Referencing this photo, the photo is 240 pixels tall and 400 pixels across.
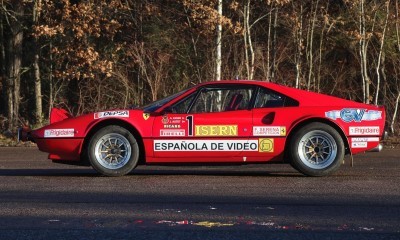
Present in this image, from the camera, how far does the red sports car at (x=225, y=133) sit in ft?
39.0

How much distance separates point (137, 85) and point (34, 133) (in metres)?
11.7

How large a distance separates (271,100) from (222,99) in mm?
686

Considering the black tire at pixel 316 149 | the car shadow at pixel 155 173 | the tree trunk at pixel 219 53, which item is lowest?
the car shadow at pixel 155 173

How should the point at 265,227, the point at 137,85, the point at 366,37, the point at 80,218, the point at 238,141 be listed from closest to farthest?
the point at 265,227 → the point at 80,218 → the point at 238,141 → the point at 366,37 → the point at 137,85

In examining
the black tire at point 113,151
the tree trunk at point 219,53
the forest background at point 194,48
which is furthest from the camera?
the forest background at point 194,48

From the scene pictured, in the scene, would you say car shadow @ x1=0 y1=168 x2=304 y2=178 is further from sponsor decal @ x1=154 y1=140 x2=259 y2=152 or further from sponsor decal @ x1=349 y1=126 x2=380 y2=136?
sponsor decal @ x1=349 y1=126 x2=380 y2=136

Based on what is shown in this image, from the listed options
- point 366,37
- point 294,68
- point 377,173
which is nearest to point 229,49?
point 294,68

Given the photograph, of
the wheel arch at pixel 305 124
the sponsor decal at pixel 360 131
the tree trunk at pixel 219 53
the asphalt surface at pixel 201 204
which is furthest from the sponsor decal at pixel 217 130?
the tree trunk at pixel 219 53

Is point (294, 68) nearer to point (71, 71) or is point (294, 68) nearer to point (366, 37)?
point (366, 37)

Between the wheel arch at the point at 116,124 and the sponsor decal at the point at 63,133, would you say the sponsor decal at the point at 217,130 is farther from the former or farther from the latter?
the sponsor decal at the point at 63,133

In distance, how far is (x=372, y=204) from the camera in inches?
375

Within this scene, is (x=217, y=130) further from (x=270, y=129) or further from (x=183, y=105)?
(x=270, y=129)

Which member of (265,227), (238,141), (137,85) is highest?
(137,85)

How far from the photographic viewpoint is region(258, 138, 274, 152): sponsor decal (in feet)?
39.0
